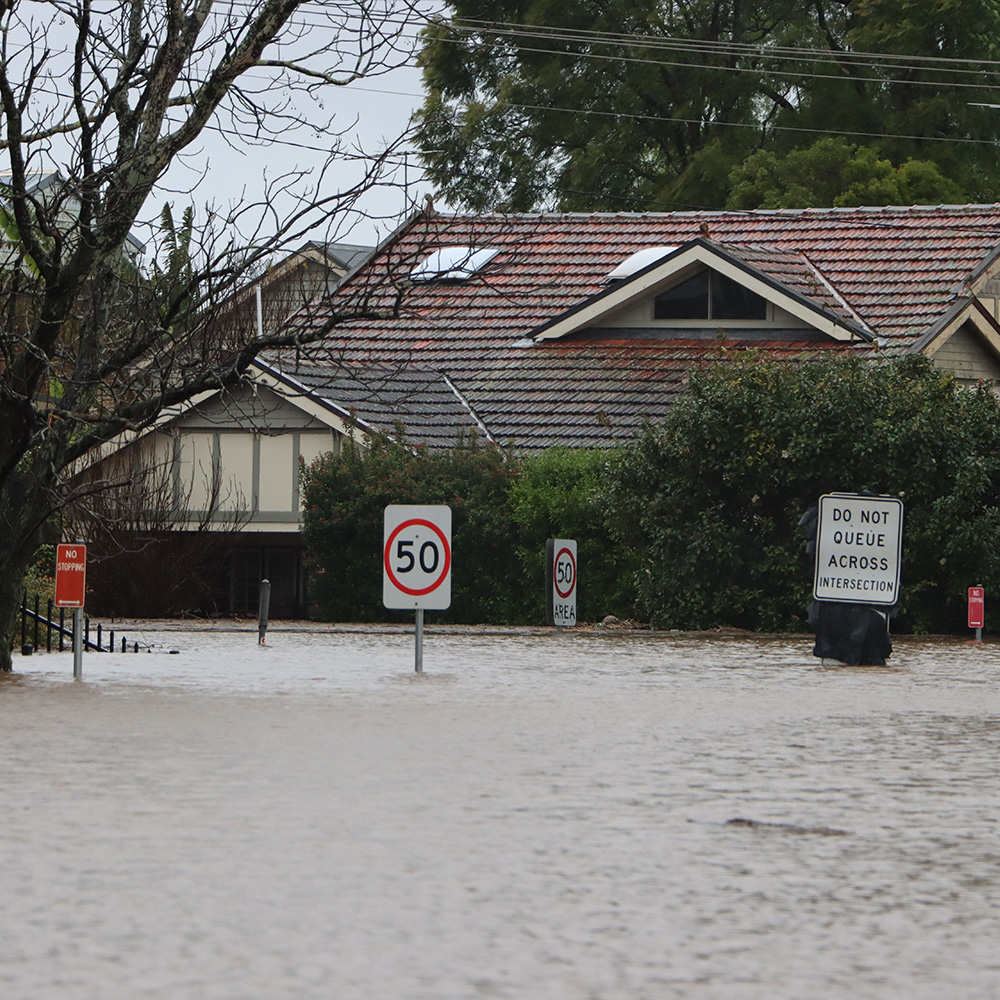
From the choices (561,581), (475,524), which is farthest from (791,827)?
(475,524)

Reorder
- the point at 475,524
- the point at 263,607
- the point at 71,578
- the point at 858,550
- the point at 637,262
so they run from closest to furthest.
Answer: the point at 71,578 < the point at 858,550 < the point at 263,607 < the point at 475,524 < the point at 637,262

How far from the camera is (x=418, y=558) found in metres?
18.4

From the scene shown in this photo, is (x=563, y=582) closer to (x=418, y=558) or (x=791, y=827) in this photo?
(x=418, y=558)

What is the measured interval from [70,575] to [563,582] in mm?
10999

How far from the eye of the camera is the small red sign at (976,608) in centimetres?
2458

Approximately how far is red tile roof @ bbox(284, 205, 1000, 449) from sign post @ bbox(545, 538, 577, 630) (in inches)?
205

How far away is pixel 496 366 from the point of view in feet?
117

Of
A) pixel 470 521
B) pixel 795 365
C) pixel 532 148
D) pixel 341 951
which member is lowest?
pixel 341 951

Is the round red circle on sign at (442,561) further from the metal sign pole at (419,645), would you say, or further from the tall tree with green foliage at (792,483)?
the tall tree with green foliage at (792,483)

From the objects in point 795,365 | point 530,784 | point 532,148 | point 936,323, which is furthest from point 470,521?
point 532,148

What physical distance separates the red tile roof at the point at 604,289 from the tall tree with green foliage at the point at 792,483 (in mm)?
5106

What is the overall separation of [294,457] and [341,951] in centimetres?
2640

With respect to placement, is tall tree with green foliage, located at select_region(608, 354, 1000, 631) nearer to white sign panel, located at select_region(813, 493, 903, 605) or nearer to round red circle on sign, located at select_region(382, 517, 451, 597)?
white sign panel, located at select_region(813, 493, 903, 605)

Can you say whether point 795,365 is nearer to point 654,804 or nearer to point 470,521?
point 470,521
